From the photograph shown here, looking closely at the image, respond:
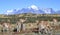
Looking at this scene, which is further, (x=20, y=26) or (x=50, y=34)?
(x=20, y=26)

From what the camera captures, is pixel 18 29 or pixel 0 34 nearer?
pixel 0 34

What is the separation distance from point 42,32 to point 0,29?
7077 millimetres

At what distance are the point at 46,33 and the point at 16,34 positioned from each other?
369 centimetres

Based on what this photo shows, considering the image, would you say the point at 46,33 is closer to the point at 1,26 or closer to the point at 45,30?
the point at 45,30

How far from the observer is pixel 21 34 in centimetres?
3175

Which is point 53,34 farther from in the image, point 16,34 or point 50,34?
point 16,34

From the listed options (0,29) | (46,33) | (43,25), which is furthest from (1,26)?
(46,33)

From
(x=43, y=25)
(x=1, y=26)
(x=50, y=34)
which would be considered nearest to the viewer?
(x=50, y=34)

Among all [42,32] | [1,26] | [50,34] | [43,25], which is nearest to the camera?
[50,34]

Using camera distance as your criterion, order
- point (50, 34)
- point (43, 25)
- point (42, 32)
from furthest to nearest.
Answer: point (43, 25) < point (42, 32) < point (50, 34)

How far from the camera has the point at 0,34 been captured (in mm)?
31547

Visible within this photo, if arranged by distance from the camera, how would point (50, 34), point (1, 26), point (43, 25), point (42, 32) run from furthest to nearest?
point (1, 26) < point (43, 25) < point (42, 32) < point (50, 34)

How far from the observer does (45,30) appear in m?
32.6

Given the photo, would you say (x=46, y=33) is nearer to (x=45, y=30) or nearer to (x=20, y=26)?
(x=45, y=30)
